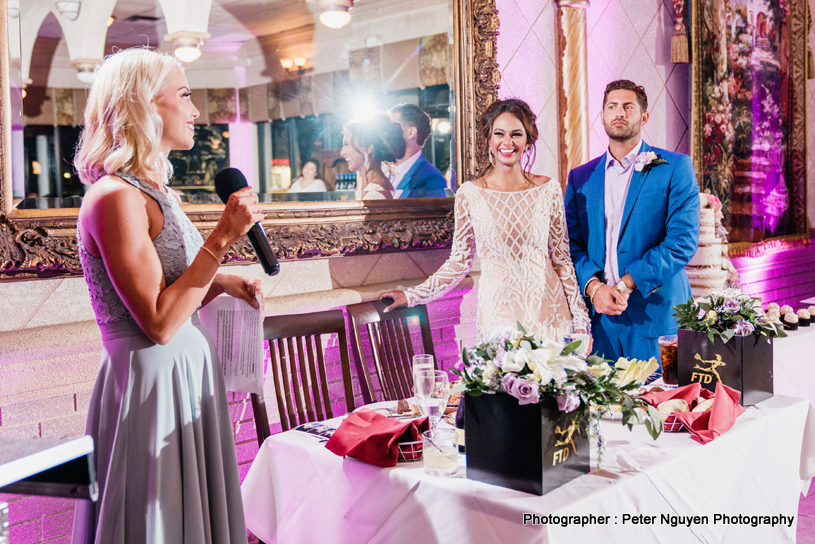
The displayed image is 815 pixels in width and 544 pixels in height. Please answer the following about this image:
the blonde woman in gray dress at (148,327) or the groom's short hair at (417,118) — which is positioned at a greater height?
the groom's short hair at (417,118)

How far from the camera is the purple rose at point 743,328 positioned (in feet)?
6.32

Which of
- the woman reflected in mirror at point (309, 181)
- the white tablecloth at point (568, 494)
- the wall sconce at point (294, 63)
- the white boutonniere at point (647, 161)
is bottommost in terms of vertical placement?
the white tablecloth at point (568, 494)

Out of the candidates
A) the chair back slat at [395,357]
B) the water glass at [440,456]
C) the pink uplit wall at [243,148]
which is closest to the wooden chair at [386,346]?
the chair back slat at [395,357]

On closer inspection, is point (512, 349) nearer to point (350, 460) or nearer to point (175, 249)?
point (350, 460)

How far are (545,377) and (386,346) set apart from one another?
145 centimetres

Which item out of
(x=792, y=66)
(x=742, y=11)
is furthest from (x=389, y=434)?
(x=792, y=66)

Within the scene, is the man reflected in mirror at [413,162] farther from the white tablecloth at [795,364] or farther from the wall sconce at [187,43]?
the white tablecloth at [795,364]

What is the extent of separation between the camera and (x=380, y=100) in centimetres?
295

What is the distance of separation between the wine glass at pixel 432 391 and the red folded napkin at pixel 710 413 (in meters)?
0.52

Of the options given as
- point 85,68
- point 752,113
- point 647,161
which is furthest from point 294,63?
point 752,113

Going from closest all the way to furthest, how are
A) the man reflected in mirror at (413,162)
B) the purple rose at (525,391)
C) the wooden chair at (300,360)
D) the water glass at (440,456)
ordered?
the purple rose at (525,391), the water glass at (440,456), the wooden chair at (300,360), the man reflected in mirror at (413,162)

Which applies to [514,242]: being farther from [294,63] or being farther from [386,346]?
[294,63]

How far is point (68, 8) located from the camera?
7.25 ft

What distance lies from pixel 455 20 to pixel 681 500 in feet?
7.70
